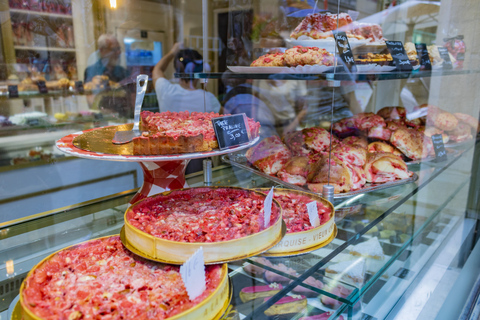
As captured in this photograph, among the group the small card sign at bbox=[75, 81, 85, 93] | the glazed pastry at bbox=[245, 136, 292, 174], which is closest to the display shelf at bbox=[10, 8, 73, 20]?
the small card sign at bbox=[75, 81, 85, 93]

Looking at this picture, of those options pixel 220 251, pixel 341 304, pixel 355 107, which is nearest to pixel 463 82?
pixel 355 107

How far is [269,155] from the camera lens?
182 centimetres

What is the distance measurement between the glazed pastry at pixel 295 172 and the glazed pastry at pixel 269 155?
0.18ft

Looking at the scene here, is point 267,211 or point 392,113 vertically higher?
point 392,113

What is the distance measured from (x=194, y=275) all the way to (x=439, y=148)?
1.97 meters

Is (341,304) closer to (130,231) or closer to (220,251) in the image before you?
(220,251)

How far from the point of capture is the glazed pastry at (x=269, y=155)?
1.75 meters

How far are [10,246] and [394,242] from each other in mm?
1669

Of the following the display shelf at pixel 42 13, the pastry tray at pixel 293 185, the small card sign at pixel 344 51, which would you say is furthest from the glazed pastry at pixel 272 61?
the display shelf at pixel 42 13

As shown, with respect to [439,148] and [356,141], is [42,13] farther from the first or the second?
[439,148]

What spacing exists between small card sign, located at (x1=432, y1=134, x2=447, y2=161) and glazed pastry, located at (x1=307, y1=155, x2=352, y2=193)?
90 centimetres

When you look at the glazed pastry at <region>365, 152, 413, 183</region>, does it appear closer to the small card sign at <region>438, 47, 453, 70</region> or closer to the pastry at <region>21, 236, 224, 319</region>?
the small card sign at <region>438, 47, 453, 70</region>

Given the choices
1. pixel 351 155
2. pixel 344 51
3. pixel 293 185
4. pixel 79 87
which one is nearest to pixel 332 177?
pixel 293 185

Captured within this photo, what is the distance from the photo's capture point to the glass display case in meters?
1.06
